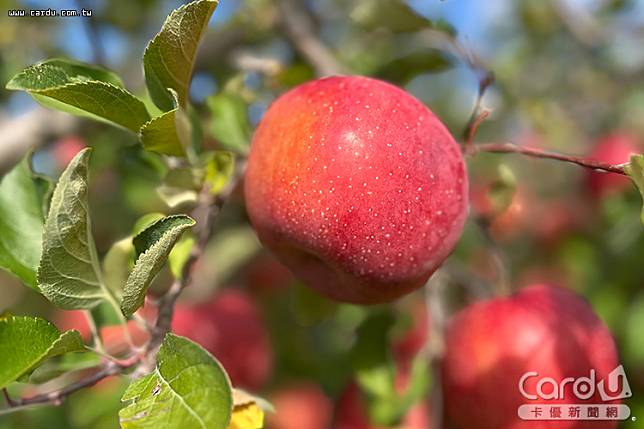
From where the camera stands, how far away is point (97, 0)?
2.12 metres

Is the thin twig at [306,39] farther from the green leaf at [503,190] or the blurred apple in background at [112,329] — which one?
the blurred apple in background at [112,329]

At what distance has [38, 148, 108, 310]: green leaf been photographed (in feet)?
2.35

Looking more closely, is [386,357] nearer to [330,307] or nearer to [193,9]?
[330,307]

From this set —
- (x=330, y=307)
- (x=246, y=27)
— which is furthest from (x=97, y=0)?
(x=330, y=307)

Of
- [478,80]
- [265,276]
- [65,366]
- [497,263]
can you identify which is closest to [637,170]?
[478,80]

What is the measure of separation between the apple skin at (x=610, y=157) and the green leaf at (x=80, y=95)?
163 cm

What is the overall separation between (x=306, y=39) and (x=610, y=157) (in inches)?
50.0

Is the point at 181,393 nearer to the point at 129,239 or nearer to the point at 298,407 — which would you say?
the point at 129,239

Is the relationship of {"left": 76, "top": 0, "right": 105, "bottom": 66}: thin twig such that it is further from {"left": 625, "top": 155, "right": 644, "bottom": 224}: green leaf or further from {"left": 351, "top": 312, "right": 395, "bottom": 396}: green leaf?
{"left": 625, "top": 155, "right": 644, "bottom": 224}: green leaf

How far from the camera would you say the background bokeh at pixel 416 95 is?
4.31 ft

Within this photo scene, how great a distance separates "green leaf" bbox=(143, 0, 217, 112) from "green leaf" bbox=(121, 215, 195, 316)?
209 mm

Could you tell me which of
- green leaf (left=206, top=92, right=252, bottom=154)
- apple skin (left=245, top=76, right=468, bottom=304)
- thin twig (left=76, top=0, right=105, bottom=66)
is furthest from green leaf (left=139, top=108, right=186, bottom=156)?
thin twig (left=76, top=0, right=105, bottom=66)

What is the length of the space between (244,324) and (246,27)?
0.75m

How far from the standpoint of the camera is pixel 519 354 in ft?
3.30
